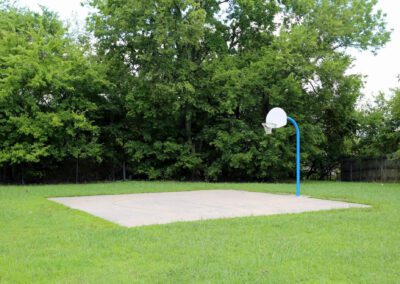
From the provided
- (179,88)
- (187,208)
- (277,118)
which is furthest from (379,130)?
(187,208)

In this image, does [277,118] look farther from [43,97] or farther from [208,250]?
[43,97]

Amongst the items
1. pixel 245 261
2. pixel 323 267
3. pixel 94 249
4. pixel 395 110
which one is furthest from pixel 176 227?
pixel 395 110

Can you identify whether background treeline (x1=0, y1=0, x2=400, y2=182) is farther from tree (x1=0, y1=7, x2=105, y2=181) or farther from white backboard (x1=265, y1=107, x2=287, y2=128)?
white backboard (x1=265, y1=107, x2=287, y2=128)

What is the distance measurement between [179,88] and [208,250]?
12.3 meters

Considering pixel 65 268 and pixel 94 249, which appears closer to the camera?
pixel 65 268

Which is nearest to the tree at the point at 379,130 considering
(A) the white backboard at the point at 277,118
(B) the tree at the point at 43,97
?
(A) the white backboard at the point at 277,118

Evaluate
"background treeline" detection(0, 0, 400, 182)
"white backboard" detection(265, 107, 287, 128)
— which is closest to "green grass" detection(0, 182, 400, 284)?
"white backboard" detection(265, 107, 287, 128)

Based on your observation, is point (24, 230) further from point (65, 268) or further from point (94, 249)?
point (65, 268)

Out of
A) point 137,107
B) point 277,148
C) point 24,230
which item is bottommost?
point 24,230

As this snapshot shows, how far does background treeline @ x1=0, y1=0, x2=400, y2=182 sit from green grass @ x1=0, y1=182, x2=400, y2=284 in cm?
1050

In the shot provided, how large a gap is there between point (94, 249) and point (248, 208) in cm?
398

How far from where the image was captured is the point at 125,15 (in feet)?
54.2

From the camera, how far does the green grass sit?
3502mm

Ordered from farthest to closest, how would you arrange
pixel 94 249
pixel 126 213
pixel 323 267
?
pixel 126 213
pixel 94 249
pixel 323 267
